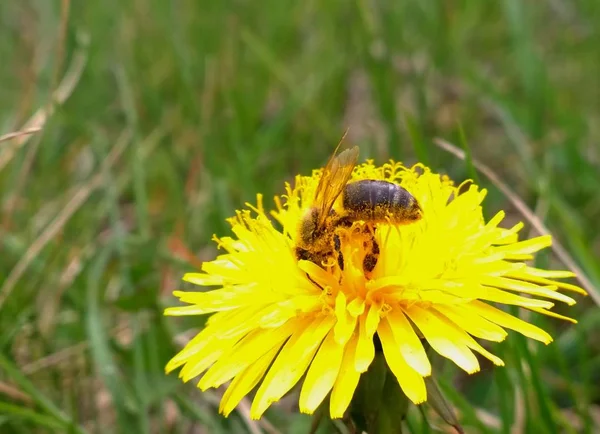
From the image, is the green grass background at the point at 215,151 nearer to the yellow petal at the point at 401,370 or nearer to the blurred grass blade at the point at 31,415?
the blurred grass blade at the point at 31,415

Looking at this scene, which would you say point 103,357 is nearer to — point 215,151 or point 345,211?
point 345,211

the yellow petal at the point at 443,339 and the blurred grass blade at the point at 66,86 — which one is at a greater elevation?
the blurred grass blade at the point at 66,86

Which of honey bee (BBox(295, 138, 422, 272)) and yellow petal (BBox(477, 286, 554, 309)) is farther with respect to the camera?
honey bee (BBox(295, 138, 422, 272))

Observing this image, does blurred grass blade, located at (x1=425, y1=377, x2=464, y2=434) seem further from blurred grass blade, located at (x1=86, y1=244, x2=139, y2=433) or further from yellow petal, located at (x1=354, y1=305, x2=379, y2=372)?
blurred grass blade, located at (x1=86, y1=244, x2=139, y2=433)

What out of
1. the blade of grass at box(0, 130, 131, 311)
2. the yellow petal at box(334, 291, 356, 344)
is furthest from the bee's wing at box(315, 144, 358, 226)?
the blade of grass at box(0, 130, 131, 311)

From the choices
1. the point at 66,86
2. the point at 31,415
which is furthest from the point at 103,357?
the point at 66,86

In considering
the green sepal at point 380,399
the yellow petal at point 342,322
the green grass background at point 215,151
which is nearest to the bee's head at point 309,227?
the yellow petal at point 342,322

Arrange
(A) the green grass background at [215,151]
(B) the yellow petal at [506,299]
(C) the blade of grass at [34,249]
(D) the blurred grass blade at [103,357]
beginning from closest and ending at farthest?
1. (B) the yellow petal at [506,299]
2. (D) the blurred grass blade at [103,357]
3. (A) the green grass background at [215,151]
4. (C) the blade of grass at [34,249]
